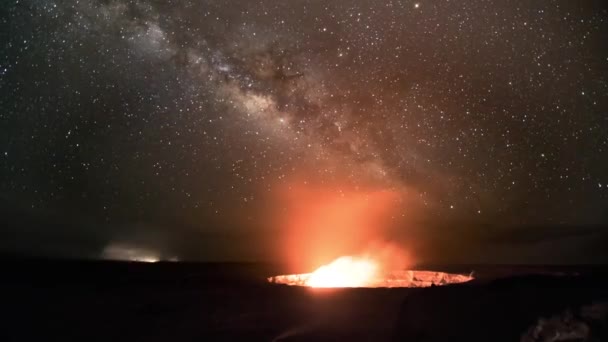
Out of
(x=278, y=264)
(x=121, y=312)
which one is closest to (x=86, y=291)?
(x=121, y=312)

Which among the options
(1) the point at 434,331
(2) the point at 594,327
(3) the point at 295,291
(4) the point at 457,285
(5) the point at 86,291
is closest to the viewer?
(2) the point at 594,327

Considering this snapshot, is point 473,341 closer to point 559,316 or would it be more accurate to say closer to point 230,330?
point 559,316

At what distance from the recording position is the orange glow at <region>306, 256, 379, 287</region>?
11.1 metres

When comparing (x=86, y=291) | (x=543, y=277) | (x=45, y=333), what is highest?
(x=543, y=277)

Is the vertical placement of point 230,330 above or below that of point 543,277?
below

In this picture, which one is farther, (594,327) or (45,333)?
(45,333)

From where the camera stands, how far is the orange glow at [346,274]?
437 inches

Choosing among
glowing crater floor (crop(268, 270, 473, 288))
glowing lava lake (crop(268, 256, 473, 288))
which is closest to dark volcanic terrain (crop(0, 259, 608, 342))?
glowing crater floor (crop(268, 270, 473, 288))

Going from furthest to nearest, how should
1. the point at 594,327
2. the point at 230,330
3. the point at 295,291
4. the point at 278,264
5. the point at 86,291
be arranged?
the point at 278,264 < the point at 86,291 < the point at 295,291 < the point at 230,330 < the point at 594,327

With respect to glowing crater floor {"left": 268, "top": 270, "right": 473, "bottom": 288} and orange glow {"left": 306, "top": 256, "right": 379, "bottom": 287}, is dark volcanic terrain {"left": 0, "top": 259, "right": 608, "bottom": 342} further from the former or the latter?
orange glow {"left": 306, "top": 256, "right": 379, "bottom": 287}

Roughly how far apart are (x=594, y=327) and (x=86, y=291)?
39.9ft

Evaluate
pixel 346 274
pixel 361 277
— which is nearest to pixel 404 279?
pixel 361 277

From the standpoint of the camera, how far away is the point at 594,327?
7035 mm

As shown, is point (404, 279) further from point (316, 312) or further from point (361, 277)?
point (316, 312)
